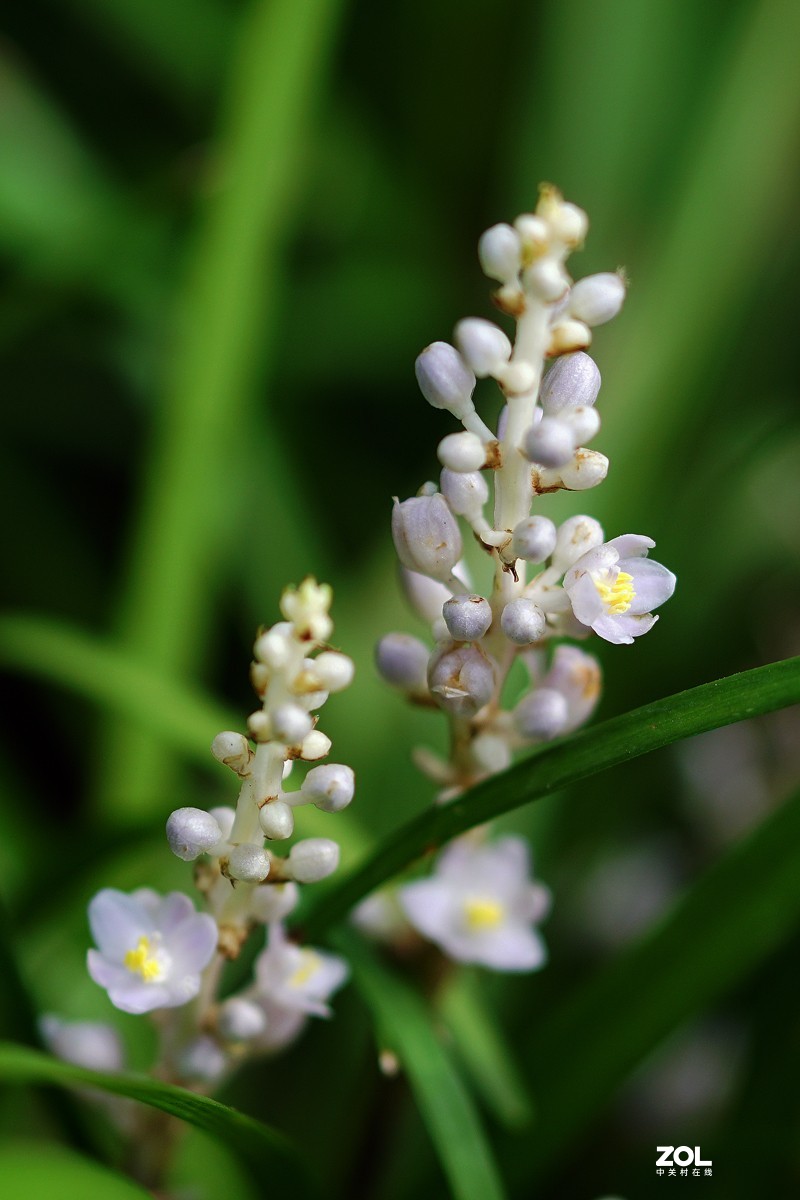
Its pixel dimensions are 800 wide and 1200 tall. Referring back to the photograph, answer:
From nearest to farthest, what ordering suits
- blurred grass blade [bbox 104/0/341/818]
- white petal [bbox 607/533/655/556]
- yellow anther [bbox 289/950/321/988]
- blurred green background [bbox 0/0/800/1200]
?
white petal [bbox 607/533/655/556] < yellow anther [bbox 289/950/321/988] < blurred green background [bbox 0/0/800/1200] < blurred grass blade [bbox 104/0/341/818]

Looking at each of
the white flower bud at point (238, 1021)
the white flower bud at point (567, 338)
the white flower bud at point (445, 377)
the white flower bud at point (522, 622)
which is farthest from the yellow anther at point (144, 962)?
the white flower bud at point (567, 338)

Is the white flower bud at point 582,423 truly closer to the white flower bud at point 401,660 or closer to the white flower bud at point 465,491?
the white flower bud at point 465,491

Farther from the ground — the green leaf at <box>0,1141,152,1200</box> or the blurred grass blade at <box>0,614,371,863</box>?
the blurred grass blade at <box>0,614,371,863</box>

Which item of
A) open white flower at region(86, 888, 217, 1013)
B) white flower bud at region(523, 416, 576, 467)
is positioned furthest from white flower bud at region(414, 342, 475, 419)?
open white flower at region(86, 888, 217, 1013)

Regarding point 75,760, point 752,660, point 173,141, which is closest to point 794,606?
point 752,660

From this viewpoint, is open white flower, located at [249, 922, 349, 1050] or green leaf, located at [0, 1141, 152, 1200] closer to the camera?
green leaf, located at [0, 1141, 152, 1200]

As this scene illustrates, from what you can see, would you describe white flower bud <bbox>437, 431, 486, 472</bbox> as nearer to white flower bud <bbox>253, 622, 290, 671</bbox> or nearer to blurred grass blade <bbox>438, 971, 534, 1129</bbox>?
white flower bud <bbox>253, 622, 290, 671</bbox>

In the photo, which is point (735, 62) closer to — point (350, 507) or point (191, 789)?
point (350, 507)
